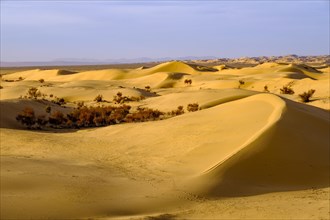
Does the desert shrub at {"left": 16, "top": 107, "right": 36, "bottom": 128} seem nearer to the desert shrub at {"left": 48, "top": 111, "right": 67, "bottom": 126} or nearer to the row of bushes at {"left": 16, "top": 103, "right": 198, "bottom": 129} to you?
the row of bushes at {"left": 16, "top": 103, "right": 198, "bottom": 129}

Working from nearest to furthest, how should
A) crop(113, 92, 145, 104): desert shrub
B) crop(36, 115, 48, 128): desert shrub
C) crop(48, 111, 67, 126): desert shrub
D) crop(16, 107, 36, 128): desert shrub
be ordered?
1. crop(16, 107, 36, 128): desert shrub
2. crop(36, 115, 48, 128): desert shrub
3. crop(48, 111, 67, 126): desert shrub
4. crop(113, 92, 145, 104): desert shrub

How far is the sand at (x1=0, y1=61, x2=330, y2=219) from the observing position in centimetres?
741

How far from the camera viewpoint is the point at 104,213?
705 centimetres

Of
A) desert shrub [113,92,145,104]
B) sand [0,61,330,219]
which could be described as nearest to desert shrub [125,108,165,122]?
sand [0,61,330,219]

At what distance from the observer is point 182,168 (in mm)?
10469

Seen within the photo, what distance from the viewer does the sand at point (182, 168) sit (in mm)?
7414

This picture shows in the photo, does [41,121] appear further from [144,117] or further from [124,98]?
[124,98]

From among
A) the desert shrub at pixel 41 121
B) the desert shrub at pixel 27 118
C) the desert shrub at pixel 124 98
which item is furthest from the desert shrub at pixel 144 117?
the desert shrub at pixel 124 98

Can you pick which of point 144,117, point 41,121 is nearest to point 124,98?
point 144,117

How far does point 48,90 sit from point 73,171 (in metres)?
26.4

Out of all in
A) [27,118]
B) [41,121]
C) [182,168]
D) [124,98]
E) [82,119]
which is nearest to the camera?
[182,168]

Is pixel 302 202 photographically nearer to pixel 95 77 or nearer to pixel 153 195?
pixel 153 195

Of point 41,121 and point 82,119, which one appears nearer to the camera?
point 41,121

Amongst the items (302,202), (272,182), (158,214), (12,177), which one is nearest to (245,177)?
(272,182)
